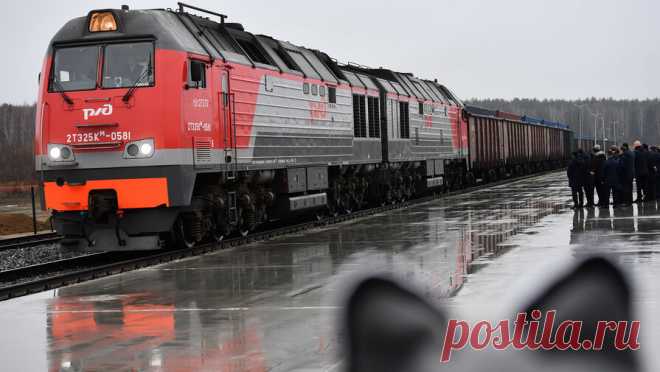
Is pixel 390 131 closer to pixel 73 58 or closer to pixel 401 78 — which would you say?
pixel 401 78

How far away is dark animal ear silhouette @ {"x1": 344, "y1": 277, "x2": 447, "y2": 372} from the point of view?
7.05 m

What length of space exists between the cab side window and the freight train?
0.07 feet

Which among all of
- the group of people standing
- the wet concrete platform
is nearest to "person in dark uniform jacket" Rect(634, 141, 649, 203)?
the group of people standing

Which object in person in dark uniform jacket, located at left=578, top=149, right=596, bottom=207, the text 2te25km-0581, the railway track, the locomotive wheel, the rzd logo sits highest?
the rzd logo

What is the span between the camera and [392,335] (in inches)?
290

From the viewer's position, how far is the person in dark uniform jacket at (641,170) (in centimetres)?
2659

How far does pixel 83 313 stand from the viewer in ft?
34.3

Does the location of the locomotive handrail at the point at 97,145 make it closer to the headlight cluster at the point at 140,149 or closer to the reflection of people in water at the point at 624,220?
the headlight cluster at the point at 140,149

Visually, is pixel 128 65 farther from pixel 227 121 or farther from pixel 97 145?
pixel 227 121

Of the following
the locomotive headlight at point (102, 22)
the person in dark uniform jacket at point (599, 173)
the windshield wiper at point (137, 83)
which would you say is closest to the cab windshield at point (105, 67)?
the windshield wiper at point (137, 83)

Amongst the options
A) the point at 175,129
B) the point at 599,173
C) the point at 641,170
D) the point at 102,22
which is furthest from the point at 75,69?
the point at 641,170

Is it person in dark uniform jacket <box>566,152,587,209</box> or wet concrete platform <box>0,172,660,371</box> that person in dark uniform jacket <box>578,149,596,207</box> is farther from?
wet concrete platform <box>0,172,660,371</box>

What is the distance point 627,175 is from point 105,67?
14.5 metres

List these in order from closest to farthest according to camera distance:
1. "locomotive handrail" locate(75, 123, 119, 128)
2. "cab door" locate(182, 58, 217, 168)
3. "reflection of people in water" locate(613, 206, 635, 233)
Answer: "locomotive handrail" locate(75, 123, 119, 128)
"cab door" locate(182, 58, 217, 168)
"reflection of people in water" locate(613, 206, 635, 233)
